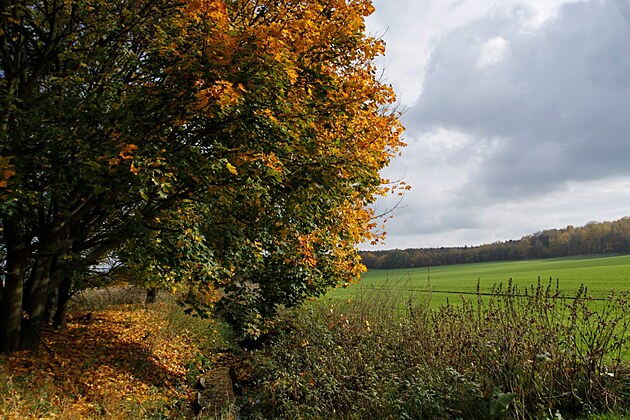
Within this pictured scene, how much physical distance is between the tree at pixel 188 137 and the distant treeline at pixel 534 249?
55.8 m

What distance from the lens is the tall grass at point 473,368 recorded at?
19.6 feet

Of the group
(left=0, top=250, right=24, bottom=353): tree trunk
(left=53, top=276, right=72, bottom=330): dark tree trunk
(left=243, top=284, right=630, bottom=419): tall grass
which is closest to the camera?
(left=243, top=284, right=630, bottom=419): tall grass

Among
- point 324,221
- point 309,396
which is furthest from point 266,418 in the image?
point 324,221

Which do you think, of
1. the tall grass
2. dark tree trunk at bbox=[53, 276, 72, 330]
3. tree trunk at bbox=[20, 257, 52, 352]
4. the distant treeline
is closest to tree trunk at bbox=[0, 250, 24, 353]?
tree trunk at bbox=[20, 257, 52, 352]

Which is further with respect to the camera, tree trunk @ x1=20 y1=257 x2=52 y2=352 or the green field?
the green field

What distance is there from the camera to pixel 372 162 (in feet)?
28.8

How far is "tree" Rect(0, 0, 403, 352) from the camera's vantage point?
6848mm

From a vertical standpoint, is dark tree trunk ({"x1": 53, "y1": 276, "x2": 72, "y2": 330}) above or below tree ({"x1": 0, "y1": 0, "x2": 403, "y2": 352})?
below

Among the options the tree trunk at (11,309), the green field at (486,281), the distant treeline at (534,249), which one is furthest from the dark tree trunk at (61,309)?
the distant treeline at (534,249)

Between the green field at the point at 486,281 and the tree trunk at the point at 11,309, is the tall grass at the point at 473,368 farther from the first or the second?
the tree trunk at the point at 11,309

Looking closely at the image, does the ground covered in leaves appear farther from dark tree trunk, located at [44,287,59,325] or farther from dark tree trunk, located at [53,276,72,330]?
dark tree trunk, located at [44,287,59,325]

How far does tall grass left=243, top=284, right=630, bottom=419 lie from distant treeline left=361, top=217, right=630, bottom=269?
5497 centimetres

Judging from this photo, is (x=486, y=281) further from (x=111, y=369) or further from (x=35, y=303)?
(x=35, y=303)

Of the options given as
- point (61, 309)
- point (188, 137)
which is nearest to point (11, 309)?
point (61, 309)
